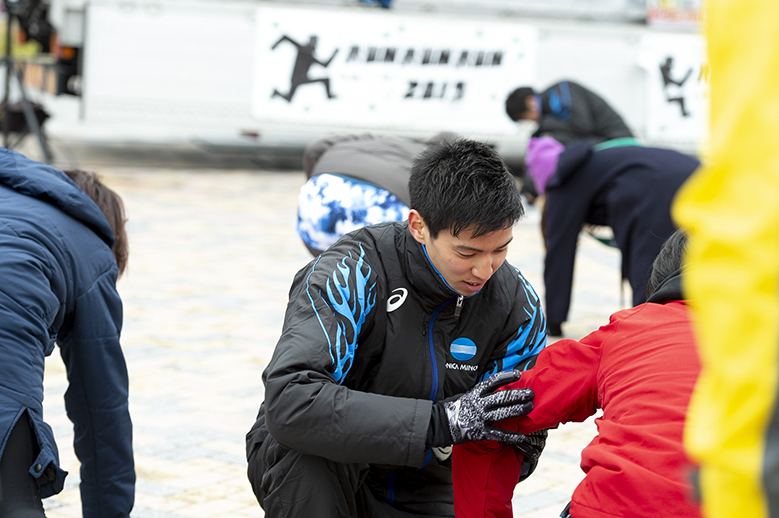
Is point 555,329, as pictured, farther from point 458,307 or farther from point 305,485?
point 305,485

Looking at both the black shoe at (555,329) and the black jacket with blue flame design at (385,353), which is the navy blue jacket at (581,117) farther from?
the black jacket with blue flame design at (385,353)

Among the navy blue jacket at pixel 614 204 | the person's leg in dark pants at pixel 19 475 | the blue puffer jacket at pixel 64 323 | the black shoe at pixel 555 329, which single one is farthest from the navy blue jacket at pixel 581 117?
the person's leg in dark pants at pixel 19 475

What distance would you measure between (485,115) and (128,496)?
9078 mm

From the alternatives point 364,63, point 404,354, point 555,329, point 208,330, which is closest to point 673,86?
point 364,63

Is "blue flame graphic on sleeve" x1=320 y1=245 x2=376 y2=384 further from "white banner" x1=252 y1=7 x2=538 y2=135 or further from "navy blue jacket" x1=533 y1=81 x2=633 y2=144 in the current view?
"white banner" x1=252 y1=7 x2=538 y2=135

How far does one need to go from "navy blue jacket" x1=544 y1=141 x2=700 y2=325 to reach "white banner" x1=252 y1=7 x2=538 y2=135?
5.65m

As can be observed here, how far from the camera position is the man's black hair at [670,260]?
206 centimetres

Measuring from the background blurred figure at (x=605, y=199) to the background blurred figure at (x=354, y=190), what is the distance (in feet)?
4.70

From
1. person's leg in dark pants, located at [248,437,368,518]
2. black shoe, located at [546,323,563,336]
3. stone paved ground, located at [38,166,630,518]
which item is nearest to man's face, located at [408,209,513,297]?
person's leg in dark pants, located at [248,437,368,518]

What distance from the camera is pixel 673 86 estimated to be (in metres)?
11.5

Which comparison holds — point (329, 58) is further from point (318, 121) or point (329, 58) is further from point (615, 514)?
point (615, 514)

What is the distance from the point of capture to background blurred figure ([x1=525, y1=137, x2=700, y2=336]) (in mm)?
4750

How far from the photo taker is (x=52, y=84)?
10.7 meters

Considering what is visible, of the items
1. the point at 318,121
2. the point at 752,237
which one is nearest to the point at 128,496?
the point at 752,237
